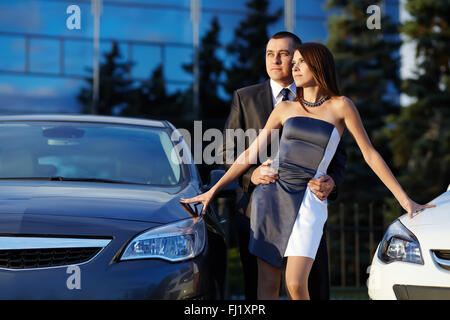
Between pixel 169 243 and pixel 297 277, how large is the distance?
625 millimetres

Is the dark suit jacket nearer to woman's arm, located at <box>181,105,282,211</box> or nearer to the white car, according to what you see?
woman's arm, located at <box>181,105,282,211</box>

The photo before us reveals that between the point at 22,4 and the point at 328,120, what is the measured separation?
1551 centimetres

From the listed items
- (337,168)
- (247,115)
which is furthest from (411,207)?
(247,115)

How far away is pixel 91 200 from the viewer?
3186 mm

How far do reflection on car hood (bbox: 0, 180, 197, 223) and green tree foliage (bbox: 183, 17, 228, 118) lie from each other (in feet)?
48.1

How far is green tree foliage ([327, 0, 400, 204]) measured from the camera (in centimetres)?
1602

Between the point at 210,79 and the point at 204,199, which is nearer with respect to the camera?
the point at 204,199

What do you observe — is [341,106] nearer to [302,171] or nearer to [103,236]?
[302,171]

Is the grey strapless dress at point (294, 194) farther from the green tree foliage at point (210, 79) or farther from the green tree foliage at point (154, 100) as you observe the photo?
the green tree foliage at point (210, 79)

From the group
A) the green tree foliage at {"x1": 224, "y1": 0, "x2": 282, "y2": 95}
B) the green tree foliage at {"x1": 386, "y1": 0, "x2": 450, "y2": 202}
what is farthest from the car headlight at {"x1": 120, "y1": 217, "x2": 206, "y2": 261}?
the green tree foliage at {"x1": 224, "y1": 0, "x2": 282, "y2": 95}

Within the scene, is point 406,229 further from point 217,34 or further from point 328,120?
point 217,34

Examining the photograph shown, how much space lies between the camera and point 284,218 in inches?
131

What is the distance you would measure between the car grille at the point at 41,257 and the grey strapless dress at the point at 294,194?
0.90 meters

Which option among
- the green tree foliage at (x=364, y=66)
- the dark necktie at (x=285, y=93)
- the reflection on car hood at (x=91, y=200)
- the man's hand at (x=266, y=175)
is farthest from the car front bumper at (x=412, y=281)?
the green tree foliage at (x=364, y=66)
